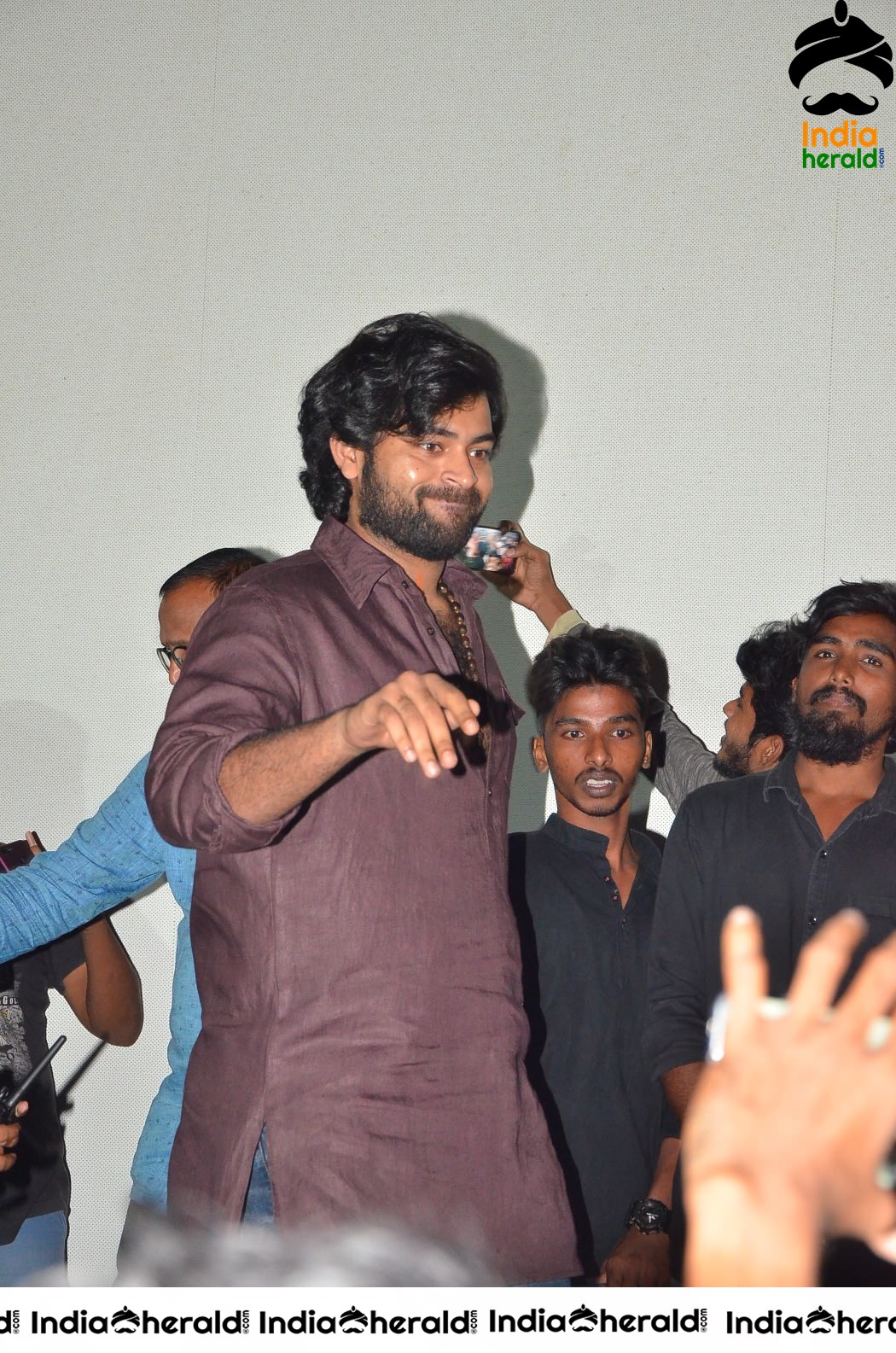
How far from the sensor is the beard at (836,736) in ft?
6.69

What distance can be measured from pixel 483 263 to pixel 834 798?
1437mm

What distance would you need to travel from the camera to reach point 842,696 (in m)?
2.09

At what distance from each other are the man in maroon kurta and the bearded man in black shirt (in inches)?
29.4

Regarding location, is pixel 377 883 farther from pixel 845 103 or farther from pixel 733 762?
pixel 845 103

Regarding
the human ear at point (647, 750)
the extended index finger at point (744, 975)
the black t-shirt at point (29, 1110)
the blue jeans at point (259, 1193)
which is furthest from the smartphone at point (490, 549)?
the extended index finger at point (744, 975)

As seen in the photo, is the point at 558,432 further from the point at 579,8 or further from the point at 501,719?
the point at 501,719

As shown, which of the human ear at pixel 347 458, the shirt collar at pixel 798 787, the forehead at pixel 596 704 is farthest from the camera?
the forehead at pixel 596 704

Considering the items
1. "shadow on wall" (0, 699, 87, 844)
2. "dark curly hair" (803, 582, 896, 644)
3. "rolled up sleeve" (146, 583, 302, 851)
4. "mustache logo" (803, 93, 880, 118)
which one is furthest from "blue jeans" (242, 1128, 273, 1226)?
"mustache logo" (803, 93, 880, 118)

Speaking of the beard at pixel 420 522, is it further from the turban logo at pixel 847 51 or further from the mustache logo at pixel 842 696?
the turban logo at pixel 847 51

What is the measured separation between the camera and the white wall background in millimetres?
2797

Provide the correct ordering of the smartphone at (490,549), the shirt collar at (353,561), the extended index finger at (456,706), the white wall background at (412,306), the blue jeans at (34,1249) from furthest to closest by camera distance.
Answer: the white wall background at (412,306) → the smartphone at (490,549) → the blue jeans at (34,1249) → the shirt collar at (353,561) → the extended index finger at (456,706)

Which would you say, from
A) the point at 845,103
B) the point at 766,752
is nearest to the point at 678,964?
the point at 766,752

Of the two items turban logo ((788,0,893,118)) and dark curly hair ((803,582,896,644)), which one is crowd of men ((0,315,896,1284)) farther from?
turban logo ((788,0,893,118))

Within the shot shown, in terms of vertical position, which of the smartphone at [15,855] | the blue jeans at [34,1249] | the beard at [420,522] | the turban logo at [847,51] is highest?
the turban logo at [847,51]
